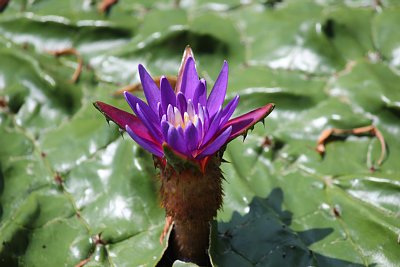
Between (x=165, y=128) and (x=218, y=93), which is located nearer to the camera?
(x=165, y=128)

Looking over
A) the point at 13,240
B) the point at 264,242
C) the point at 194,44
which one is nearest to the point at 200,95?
the point at 264,242

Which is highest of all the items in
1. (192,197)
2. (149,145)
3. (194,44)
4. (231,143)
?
(149,145)

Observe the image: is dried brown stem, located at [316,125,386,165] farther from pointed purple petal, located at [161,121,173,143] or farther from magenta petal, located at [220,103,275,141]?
pointed purple petal, located at [161,121,173,143]

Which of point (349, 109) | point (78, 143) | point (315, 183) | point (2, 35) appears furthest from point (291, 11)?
point (2, 35)

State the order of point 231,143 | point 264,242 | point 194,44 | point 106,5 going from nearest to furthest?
1. point 264,242
2. point 231,143
3. point 194,44
4. point 106,5

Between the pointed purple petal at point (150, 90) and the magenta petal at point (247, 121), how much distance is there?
288 mm

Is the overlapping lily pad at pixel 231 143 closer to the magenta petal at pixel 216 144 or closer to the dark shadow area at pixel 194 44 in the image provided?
the dark shadow area at pixel 194 44

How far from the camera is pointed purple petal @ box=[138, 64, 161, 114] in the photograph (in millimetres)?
1958

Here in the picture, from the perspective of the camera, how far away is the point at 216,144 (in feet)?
5.74

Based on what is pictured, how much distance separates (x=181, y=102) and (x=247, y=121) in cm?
26

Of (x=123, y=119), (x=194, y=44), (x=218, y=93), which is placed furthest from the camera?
(x=194, y=44)

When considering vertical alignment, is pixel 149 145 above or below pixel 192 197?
above

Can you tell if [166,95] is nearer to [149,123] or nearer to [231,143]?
[149,123]

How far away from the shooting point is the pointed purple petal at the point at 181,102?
1.90 metres
